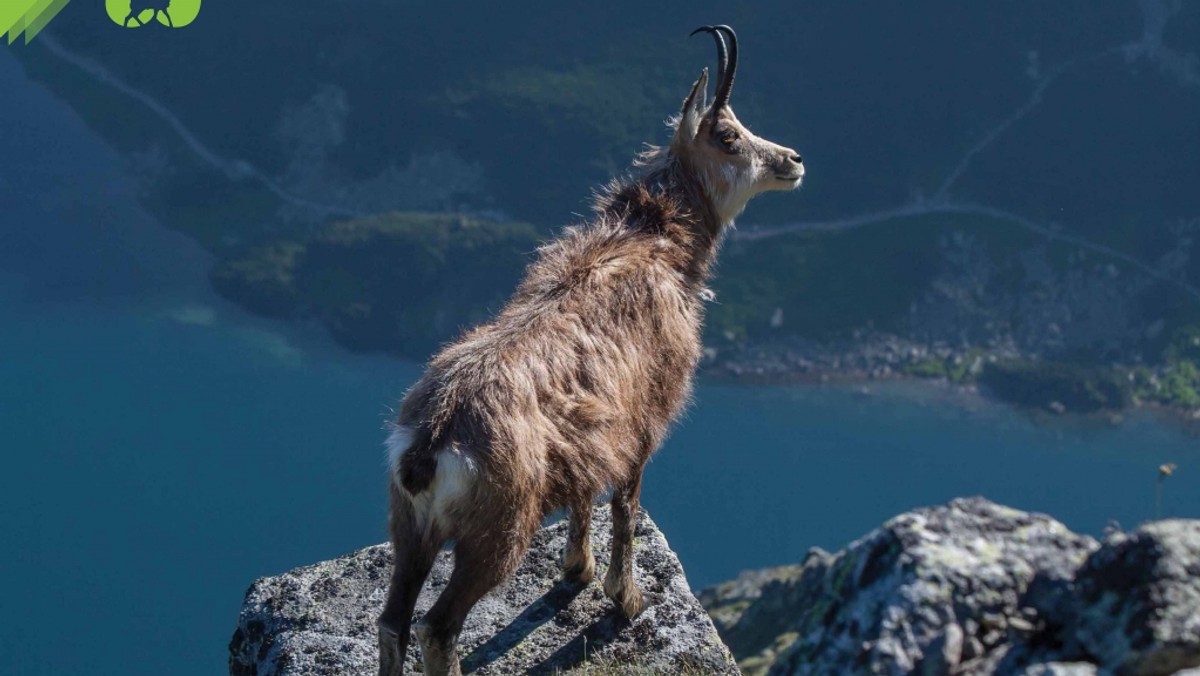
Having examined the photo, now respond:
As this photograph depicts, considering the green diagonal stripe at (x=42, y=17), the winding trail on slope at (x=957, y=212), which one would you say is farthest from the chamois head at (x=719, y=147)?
the green diagonal stripe at (x=42, y=17)

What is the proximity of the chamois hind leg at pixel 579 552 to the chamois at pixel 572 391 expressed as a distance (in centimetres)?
1

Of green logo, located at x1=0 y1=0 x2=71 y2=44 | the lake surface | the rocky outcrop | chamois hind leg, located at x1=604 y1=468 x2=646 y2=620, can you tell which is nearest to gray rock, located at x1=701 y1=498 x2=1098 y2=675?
the rocky outcrop

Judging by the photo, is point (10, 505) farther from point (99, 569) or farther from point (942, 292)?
point (942, 292)

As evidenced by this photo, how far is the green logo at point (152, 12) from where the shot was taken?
324ft

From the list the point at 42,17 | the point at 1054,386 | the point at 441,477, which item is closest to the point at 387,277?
the point at 42,17

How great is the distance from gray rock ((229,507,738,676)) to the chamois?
0.24 meters

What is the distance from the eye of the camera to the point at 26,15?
9469 cm

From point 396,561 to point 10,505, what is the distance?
249ft

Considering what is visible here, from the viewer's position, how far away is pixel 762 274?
288ft

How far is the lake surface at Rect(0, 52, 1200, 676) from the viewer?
72.5 metres

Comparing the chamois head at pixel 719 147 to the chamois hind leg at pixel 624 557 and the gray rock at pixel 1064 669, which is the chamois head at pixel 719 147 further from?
the gray rock at pixel 1064 669

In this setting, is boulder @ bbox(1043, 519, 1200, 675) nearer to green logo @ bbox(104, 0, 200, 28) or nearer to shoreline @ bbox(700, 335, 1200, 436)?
shoreline @ bbox(700, 335, 1200, 436)

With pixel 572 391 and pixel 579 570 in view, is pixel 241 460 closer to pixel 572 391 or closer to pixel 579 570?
pixel 579 570

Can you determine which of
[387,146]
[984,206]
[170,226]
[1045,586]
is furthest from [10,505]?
[1045,586]
